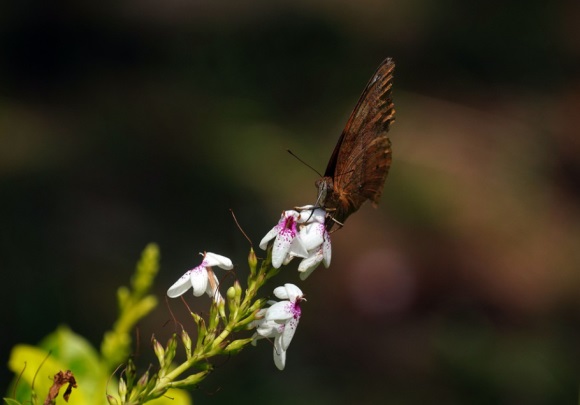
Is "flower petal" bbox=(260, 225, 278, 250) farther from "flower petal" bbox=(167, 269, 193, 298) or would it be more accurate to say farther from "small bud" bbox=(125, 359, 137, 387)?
"small bud" bbox=(125, 359, 137, 387)

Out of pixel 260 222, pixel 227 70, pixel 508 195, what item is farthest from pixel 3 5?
pixel 508 195

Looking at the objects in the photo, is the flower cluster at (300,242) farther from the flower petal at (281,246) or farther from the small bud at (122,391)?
the small bud at (122,391)

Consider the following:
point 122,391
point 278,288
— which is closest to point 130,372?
point 122,391

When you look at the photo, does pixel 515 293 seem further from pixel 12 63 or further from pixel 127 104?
pixel 12 63

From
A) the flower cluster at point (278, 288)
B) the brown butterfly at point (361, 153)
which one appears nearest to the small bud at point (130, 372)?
the flower cluster at point (278, 288)

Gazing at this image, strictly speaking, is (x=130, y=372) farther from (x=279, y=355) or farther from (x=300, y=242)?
(x=300, y=242)

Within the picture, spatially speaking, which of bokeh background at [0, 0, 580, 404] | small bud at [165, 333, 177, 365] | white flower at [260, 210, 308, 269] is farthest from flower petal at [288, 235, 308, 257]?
bokeh background at [0, 0, 580, 404]
